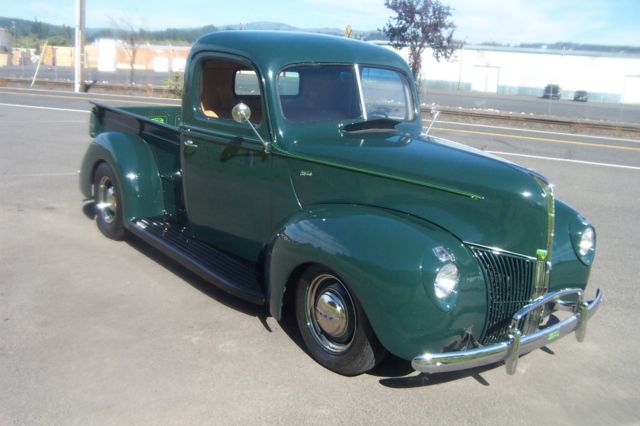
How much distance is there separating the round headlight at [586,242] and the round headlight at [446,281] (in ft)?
3.62

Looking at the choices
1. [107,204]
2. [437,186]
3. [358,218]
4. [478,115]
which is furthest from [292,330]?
[478,115]

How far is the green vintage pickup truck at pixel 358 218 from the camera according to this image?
3.21 m

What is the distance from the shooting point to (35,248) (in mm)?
5801

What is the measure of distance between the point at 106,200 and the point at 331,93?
2.86 metres

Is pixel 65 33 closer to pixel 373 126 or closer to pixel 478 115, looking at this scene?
pixel 478 115

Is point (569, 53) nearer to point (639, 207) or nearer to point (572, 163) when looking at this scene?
point (572, 163)

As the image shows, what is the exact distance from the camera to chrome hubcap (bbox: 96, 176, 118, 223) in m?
6.01

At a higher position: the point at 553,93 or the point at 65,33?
the point at 65,33

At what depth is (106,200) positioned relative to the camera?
6145 millimetres

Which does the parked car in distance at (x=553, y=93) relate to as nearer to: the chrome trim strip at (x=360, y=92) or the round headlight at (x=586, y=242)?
the chrome trim strip at (x=360, y=92)

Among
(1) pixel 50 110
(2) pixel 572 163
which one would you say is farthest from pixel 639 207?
(1) pixel 50 110

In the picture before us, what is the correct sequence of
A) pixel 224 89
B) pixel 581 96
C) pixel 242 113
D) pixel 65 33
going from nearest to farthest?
pixel 242 113 < pixel 224 89 < pixel 581 96 < pixel 65 33

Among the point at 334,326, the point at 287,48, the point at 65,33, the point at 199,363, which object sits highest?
the point at 65,33

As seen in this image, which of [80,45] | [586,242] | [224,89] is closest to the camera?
[586,242]
